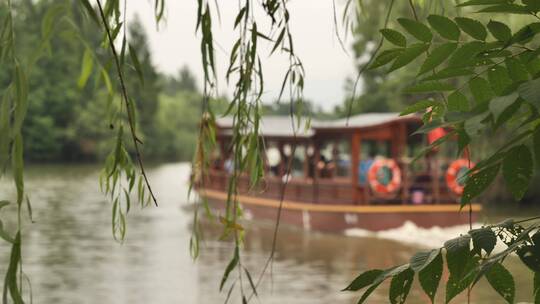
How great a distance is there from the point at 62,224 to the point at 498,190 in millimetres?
9514

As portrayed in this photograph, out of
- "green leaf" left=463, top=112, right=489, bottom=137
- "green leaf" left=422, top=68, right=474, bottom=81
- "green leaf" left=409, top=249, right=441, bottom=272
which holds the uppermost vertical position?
"green leaf" left=422, top=68, right=474, bottom=81

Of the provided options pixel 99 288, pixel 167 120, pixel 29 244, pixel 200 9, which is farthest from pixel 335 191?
pixel 167 120

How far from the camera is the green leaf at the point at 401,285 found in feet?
4.20

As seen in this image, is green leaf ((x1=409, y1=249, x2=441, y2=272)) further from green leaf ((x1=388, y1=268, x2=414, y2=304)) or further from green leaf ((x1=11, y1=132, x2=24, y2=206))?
green leaf ((x1=11, y1=132, x2=24, y2=206))

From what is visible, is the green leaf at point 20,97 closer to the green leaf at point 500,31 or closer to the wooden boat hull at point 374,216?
the green leaf at point 500,31

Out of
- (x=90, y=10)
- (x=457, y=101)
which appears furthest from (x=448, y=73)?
(x=90, y=10)

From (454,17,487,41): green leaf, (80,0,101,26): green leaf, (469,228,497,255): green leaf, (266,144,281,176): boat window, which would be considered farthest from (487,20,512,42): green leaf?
(266,144,281,176): boat window

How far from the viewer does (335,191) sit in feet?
45.1

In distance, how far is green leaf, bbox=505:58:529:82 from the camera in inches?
48.4

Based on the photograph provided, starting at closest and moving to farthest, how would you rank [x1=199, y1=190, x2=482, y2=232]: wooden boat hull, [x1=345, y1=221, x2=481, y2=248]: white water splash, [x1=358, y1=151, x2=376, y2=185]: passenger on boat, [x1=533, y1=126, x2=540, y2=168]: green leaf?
1. [x1=533, y1=126, x2=540, y2=168]: green leaf
2. [x1=345, y1=221, x2=481, y2=248]: white water splash
3. [x1=199, y1=190, x2=482, y2=232]: wooden boat hull
4. [x1=358, y1=151, x2=376, y2=185]: passenger on boat

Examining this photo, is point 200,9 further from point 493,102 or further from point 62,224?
point 62,224

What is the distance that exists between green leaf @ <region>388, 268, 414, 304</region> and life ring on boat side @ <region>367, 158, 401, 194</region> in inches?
459

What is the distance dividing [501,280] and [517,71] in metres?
0.29

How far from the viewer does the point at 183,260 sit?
423 inches
